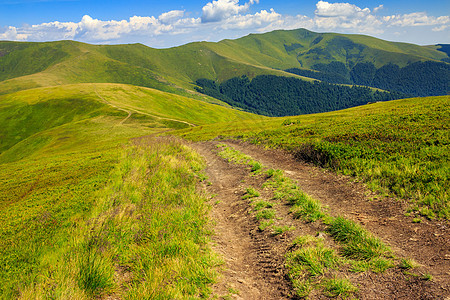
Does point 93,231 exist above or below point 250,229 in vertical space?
above

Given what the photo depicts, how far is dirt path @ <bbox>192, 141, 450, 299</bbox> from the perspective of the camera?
5809 millimetres

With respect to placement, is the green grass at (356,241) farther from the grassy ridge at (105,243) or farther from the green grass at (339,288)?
the grassy ridge at (105,243)

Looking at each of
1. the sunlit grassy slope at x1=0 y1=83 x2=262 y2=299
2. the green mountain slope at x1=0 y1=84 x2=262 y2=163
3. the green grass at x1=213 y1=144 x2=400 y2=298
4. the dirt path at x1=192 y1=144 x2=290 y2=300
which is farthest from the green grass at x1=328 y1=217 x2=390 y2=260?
the green mountain slope at x1=0 y1=84 x2=262 y2=163

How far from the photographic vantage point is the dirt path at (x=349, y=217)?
229 inches

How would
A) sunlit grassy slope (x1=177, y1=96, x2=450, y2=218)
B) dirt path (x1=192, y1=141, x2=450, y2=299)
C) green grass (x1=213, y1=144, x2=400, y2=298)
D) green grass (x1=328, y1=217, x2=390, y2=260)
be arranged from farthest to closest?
sunlit grassy slope (x1=177, y1=96, x2=450, y2=218) → green grass (x1=328, y1=217, x2=390, y2=260) → green grass (x1=213, y1=144, x2=400, y2=298) → dirt path (x1=192, y1=141, x2=450, y2=299)

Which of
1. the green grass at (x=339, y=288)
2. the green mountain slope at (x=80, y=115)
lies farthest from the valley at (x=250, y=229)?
the green mountain slope at (x=80, y=115)

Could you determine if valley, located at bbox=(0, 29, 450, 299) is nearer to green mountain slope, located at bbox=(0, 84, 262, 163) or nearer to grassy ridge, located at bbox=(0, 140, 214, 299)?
grassy ridge, located at bbox=(0, 140, 214, 299)

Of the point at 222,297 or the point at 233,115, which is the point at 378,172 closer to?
the point at 222,297

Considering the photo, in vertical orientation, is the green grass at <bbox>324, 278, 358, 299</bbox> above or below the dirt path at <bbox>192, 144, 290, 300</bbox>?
above

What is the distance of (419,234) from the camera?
305 inches

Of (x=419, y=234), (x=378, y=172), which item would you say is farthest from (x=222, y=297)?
(x=378, y=172)

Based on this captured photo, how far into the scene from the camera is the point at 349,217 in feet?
31.6

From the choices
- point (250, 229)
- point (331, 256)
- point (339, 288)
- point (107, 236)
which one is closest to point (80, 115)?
point (107, 236)

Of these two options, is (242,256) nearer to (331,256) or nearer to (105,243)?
(331,256)
